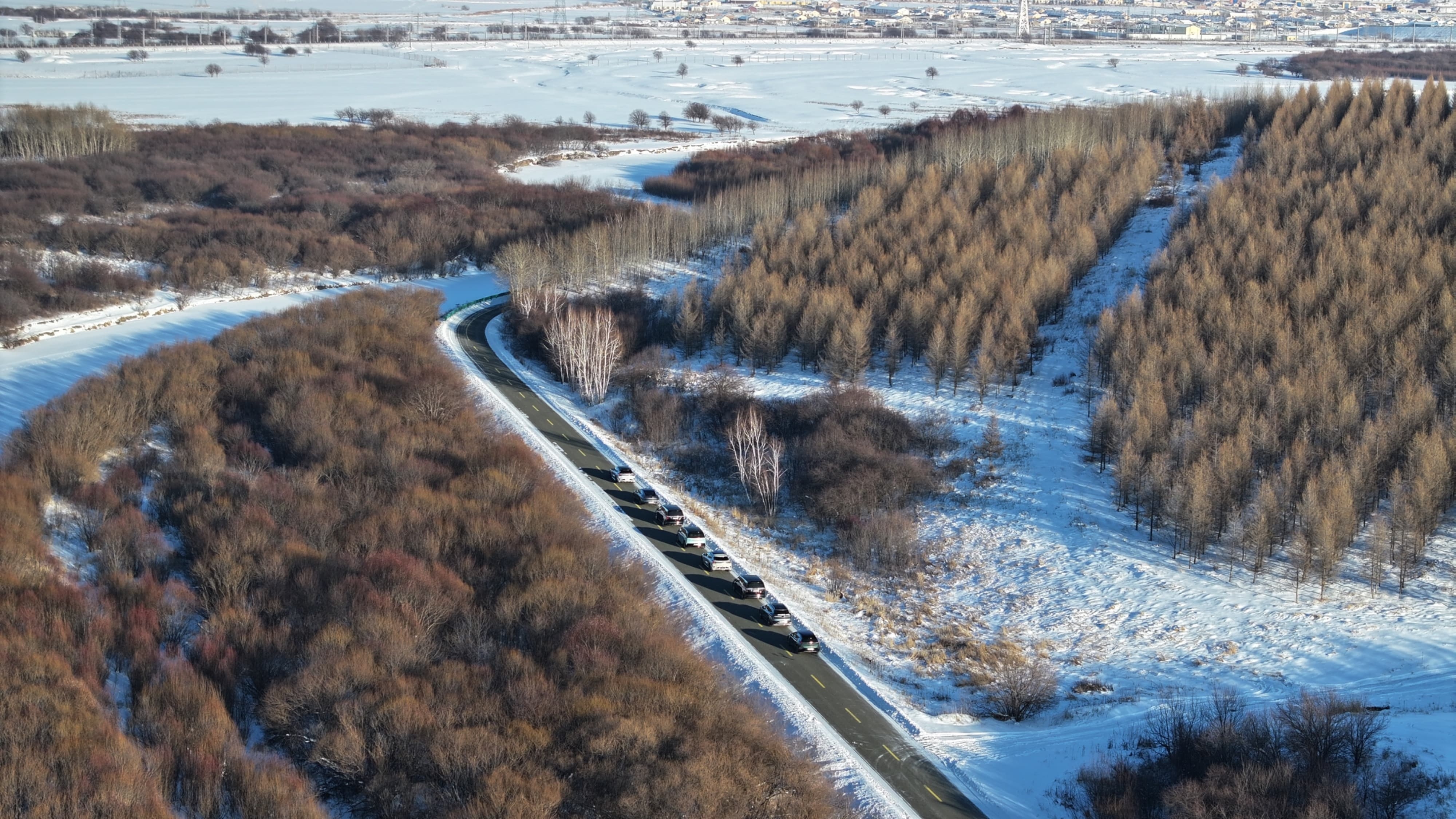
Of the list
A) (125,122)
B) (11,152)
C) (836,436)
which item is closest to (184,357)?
(836,436)

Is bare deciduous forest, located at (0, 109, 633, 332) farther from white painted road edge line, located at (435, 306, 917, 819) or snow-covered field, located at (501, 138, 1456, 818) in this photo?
snow-covered field, located at (501, 138, 1456, 818)

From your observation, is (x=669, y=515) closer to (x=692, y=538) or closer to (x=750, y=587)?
(x=692, y=538)

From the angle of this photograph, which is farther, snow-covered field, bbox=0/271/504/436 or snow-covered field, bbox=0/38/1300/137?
snow-covered field, bbox=0/38/1300/137

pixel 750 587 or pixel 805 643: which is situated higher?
pixel 750 587

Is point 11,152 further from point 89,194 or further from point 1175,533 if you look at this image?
point 1175,533

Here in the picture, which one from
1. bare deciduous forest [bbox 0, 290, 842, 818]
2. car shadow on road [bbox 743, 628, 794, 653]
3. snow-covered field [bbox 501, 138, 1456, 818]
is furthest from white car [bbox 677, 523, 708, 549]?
car shadow on road [bbox 743, 628, 794, 653]

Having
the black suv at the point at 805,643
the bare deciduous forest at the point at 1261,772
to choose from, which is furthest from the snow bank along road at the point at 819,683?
the bare deciduous forest at the point at 1261,772

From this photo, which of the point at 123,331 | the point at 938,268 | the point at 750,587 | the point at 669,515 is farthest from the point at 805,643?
the point at 123,331
